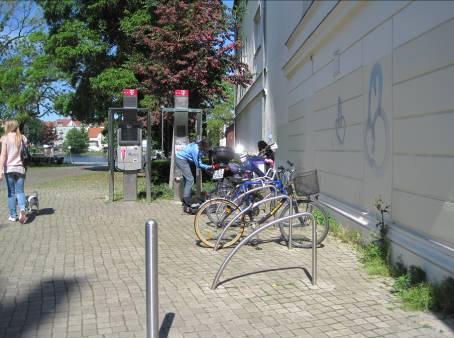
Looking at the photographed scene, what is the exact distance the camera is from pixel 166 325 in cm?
413

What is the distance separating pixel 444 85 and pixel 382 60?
161 cm

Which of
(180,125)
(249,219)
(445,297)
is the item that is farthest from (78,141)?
(445,297)

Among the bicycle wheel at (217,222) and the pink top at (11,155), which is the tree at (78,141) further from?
the bicycle wheel at (217,222)

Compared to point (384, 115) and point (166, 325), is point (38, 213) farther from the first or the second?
point (384, 115)

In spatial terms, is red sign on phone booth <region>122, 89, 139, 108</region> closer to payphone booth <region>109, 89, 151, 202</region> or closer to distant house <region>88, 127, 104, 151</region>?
payphone booth <region>109, 89, 151, 202</region>

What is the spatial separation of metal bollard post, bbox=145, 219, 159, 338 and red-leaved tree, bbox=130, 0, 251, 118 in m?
11.2

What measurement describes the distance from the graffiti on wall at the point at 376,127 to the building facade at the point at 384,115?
0.01 metres

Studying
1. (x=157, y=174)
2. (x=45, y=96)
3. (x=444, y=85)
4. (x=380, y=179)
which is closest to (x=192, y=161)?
(x=380, y=179)

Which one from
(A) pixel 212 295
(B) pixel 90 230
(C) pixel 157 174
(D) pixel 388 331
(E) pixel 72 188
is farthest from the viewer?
(C) pixel 157 174

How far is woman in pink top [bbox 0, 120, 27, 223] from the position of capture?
27.7 feet

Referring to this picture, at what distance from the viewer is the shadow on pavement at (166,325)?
396 centimetres

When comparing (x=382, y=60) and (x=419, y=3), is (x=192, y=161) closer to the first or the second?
(x=382, y=60)

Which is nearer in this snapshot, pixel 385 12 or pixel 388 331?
pixel 388 331

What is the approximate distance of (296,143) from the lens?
459 inches
